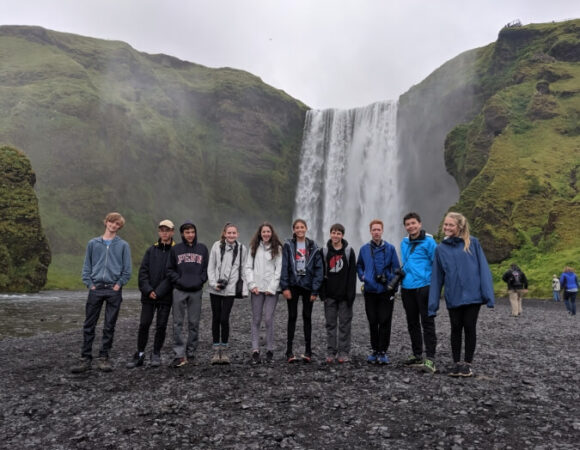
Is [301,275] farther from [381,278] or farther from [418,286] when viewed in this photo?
[418,286]

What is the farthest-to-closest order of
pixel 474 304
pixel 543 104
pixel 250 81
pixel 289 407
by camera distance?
pixel 250 81, pixel 543 104, pixel 474 304, pixel 289 407

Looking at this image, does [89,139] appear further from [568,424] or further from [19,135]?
[568,424]

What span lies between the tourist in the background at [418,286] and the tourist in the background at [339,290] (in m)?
1.09

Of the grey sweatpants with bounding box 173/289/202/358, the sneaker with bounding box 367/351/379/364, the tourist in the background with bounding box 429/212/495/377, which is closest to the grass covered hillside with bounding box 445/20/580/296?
the sneaker with bounding box 367/351/379/364

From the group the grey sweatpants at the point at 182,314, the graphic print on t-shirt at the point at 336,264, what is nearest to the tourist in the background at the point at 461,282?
the graphic print on t-shirt at the point at 336,264

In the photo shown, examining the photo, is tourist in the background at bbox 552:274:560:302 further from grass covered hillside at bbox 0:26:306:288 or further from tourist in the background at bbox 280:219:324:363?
grass covered hillside at bbox 0:26:306:288

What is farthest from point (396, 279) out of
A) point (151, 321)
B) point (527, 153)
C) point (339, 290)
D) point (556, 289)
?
point (527, 153)

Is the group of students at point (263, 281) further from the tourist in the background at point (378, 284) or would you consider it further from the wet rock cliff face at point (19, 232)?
the wet rock cliff face at point (19, 232)

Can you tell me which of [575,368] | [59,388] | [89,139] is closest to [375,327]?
[575,368]

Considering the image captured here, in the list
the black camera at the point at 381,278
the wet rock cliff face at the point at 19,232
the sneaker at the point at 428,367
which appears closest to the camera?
the sneaker at the point at 428,367

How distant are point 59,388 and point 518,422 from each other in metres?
7.40

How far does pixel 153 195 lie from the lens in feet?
237

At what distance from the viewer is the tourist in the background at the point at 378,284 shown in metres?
8.08

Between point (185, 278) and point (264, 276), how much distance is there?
1643mm
